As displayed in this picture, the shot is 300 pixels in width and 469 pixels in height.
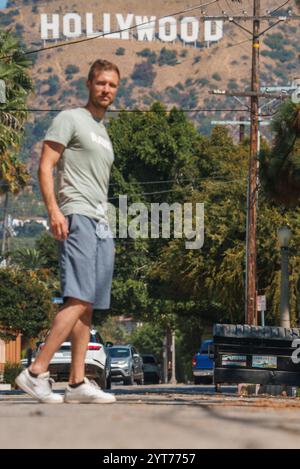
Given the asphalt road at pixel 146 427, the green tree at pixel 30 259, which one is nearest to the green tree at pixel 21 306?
the green tree at pixel 30 259

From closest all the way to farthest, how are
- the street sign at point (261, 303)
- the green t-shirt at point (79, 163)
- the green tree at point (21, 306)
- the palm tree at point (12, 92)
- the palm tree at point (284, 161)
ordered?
the green t-shirt at point (79, 163)
the palm tree at point (284, 161)
the street sign at point (261, 303)
the palm tree at point (12, 92)
the green tree at point (21, 306)

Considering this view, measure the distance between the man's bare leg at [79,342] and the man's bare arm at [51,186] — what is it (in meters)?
0.61

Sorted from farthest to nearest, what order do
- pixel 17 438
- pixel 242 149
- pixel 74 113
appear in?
pixel 242 149, pixel 74 113, pixel 17 438

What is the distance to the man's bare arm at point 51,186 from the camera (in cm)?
886

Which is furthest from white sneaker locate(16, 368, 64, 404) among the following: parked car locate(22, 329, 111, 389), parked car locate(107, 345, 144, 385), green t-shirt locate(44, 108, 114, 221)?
parked car locate(107, 345, 144, 385)

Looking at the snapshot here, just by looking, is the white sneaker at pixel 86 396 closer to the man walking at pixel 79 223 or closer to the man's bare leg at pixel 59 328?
the man walking at pixel 79 223

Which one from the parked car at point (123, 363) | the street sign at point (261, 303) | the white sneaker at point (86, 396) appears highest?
the white sneaker at point (86, 396)

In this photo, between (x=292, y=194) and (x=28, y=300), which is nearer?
(x=292, y=194)

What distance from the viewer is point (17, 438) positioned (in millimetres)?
6406

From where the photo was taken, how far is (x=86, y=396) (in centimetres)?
920
